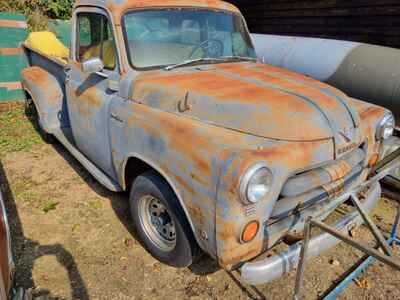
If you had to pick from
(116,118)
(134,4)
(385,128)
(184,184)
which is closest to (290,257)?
(184,184)

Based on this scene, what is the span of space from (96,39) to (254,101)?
1914 millimetres

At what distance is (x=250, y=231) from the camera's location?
2016 mm

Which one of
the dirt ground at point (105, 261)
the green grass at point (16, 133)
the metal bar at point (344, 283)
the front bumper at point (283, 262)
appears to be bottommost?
the green grass at point (16, 133)

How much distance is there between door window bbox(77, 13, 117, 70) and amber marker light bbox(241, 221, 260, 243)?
6.43 feet

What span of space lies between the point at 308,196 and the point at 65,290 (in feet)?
6.54

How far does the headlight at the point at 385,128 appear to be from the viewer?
2.79 m

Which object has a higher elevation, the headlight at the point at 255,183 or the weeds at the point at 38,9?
the weeds at the point at 38,9

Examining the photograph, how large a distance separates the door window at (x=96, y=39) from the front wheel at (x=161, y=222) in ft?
3.94

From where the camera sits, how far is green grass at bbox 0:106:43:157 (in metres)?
5.31

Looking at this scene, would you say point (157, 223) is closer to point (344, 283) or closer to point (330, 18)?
point (344, 283)

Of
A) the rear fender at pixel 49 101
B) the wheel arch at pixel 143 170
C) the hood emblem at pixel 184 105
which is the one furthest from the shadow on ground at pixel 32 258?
the hood emblem at pixel 184 105

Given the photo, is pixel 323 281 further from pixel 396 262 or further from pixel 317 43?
pixel 317 43

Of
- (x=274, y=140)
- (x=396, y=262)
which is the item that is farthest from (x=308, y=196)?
(x=396, y=262)

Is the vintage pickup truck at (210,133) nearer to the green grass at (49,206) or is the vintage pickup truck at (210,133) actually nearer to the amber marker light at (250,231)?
the amber marker light at (250,231)
